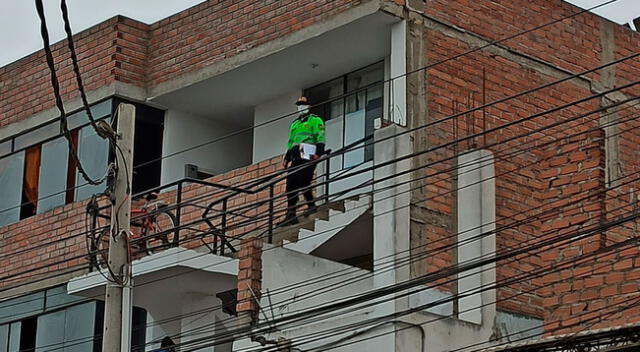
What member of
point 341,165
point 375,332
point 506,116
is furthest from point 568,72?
point 375,332

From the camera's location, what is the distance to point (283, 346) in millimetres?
18734

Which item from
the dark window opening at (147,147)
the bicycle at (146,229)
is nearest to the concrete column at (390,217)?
the bicycle at (146,229)

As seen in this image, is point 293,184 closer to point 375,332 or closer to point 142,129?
point 375,332

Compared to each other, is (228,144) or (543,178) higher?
(228,144)

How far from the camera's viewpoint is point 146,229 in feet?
71.6

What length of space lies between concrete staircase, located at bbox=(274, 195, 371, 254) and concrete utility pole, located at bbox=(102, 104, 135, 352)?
13.6ft

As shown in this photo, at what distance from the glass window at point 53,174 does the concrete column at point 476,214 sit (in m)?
7.45

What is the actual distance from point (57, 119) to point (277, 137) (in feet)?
12.2

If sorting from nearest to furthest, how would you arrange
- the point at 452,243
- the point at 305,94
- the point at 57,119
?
the point at 452,243
the point at 305,94
the point at 57,119

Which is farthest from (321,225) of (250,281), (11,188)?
(11,188)

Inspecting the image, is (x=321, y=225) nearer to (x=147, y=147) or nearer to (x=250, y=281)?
(x=250, y=281)

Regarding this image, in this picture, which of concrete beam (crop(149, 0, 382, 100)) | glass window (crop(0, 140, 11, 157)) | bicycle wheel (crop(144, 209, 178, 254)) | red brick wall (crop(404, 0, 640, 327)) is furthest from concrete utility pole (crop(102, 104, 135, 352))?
glass window (crop(0, 140, 11, 157))

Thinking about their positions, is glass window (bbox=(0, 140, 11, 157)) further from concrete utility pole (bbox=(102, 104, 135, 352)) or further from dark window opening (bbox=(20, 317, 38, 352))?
concrete utility pole (bbox=(102, 104, 135, 352))

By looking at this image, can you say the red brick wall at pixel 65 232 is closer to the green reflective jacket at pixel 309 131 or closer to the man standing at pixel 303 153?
the man standing at pixel 303 153
